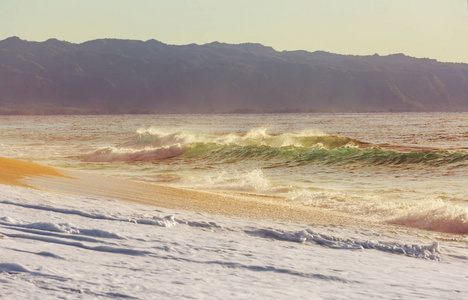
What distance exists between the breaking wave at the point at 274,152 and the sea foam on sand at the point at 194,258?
1276 cm

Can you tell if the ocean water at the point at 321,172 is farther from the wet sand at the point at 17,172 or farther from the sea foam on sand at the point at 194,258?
the wet sand at the point at 17,172

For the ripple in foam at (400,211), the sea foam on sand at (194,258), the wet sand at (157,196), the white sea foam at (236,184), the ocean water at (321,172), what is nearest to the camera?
the sea foam on sand at (194,258)

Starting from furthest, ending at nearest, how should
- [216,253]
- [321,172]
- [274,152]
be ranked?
[274,152], [321,172], [216,253]

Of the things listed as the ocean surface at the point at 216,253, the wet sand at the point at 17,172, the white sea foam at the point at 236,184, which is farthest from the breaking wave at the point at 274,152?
the wet sand at the point at 17,172

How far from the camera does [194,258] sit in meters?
3.88

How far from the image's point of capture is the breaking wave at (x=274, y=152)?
59.6 feet

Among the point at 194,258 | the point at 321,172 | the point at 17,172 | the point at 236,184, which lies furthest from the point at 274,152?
the point at 194,258

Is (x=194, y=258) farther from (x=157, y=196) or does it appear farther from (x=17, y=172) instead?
(x=17, y=172)

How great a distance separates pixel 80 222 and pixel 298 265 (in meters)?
1.93

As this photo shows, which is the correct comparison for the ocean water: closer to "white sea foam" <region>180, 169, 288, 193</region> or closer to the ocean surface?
"white sea foam" <region>180, 169, 288, 193</region>

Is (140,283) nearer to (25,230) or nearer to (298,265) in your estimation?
(298,265)

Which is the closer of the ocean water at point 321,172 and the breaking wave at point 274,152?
the ocean water at point 321,172

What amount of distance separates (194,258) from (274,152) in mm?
18010

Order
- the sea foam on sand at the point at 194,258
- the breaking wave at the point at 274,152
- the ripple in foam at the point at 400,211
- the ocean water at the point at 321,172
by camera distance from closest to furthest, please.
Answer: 1. the sea foam on sand at the point at 194,258
2. the ripple in foam at the point at 400,211
3. the ocean water at the point at 321,172
4. the breaking wave at the point at 274,152
